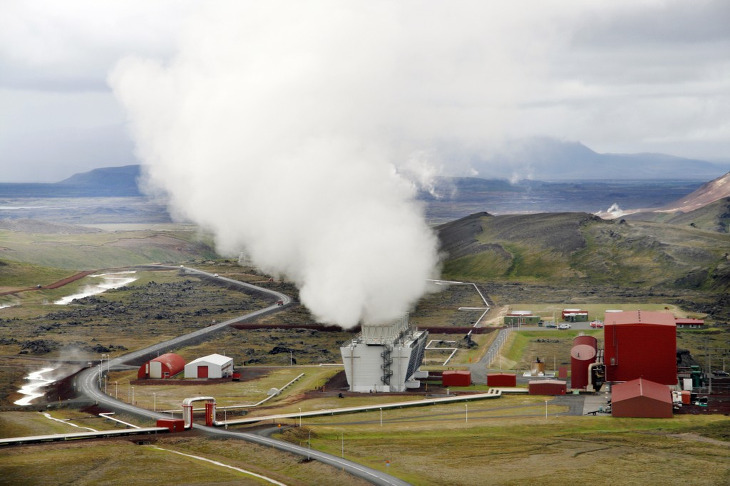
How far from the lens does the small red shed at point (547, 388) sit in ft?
346

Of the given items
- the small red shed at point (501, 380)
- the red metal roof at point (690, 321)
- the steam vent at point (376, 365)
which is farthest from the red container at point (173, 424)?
the red metal roof at point (690, 321)

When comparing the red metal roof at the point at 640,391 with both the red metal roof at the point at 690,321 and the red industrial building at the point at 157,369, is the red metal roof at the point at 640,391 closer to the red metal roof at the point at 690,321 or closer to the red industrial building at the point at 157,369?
the red industrial building at the point at 157,369

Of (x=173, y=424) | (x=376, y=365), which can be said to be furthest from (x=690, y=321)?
(x=173, y=424)

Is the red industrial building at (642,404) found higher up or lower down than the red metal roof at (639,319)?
lower down

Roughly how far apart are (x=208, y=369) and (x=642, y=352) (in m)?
48.2

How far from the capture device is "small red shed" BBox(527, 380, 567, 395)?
105312 millimetres

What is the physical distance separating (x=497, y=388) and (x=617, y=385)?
42.0 ft

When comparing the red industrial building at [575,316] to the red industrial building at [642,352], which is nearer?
the red industrial building at [642,352]

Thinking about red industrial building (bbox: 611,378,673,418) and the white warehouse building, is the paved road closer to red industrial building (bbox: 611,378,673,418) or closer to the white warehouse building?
the white warehouse building

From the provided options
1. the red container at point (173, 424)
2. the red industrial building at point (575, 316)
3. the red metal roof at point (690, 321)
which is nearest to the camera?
the red container at point (173, 424)

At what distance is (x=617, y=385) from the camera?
102562mm

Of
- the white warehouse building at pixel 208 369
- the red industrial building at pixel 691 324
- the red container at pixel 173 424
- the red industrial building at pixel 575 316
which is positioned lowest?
the red container at pixel 173 424

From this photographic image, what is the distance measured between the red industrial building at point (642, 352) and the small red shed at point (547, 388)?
5576mm

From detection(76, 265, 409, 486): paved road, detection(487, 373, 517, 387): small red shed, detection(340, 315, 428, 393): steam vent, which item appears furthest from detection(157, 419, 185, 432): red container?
detection(487, 373, 517, 387): small red shed
